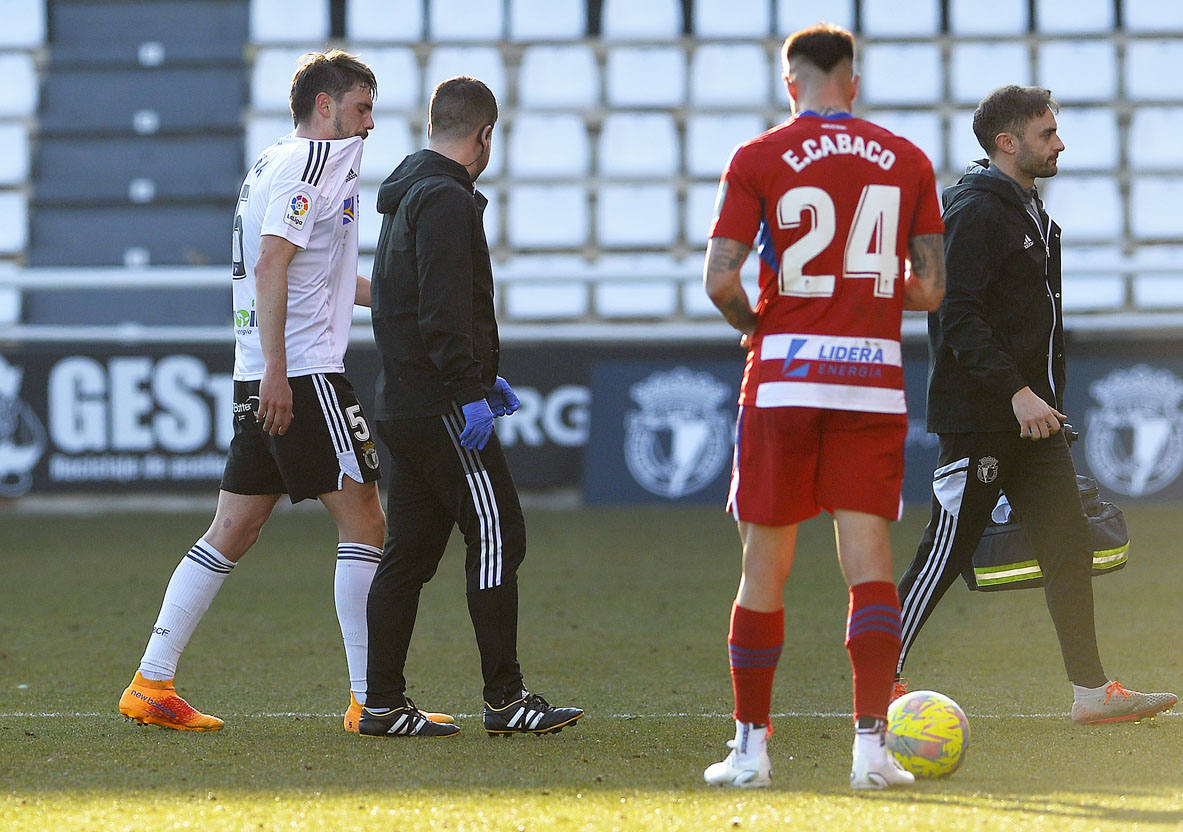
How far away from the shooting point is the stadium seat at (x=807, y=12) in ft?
50.1

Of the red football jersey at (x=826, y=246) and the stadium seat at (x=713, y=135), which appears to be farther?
the stadium seat at (x=713, y=135)

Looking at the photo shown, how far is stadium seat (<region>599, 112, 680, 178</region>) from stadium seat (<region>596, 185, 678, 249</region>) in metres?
0.17

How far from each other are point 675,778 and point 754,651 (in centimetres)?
36

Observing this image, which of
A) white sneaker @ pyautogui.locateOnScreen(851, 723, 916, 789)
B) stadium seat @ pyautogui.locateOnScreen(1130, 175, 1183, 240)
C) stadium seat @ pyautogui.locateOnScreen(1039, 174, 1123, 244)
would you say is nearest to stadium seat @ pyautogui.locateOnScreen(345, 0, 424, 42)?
stadium seat @ pyautogui.locateOnScreen(1039, 174, 1123, 244)

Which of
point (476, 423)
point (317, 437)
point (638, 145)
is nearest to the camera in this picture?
point (476, 423)

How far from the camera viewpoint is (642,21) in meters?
15.4

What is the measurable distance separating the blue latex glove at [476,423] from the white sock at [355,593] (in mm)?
516

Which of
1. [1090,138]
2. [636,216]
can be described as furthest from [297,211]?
[1090,138]

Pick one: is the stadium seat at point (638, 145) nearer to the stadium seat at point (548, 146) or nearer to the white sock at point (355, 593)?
the stadium seat at point (548, 146)

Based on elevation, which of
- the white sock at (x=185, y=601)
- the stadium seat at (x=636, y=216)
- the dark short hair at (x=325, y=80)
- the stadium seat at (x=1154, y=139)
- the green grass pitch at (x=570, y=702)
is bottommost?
the green grass pitch at (x=570, y=702)

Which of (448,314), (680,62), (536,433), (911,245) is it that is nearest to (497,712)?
(448,314)

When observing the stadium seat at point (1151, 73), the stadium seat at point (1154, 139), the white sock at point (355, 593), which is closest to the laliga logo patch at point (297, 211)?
the white sock at point (355, 593)

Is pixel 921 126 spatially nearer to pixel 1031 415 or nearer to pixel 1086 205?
pixel 1086 205

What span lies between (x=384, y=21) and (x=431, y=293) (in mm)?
12077
